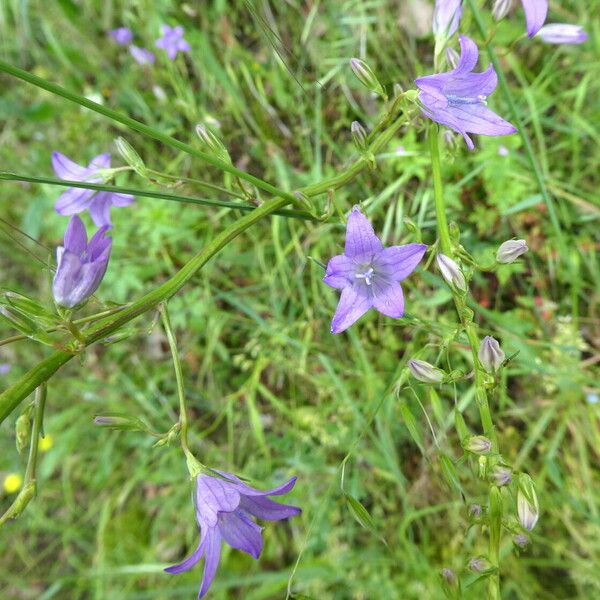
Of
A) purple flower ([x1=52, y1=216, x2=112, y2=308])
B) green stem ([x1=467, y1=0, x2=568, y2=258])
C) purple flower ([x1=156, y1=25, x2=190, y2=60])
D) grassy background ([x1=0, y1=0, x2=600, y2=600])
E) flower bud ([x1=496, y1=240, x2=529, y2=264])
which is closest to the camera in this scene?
purple flower ([x1=52, y1=216, x2=112, y2=308])

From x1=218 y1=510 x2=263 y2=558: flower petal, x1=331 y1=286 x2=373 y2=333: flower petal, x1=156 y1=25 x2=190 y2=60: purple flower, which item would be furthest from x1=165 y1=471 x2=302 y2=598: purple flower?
x1=156 y1=25 x2=190 y2=60: purple flower

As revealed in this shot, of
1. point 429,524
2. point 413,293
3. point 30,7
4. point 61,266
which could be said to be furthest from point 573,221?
point 30,7

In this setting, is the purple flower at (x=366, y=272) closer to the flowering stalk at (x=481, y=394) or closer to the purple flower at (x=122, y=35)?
the flowering stalk at (x=481, y=394)

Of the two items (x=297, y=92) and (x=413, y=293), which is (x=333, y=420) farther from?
(x=297, y=92)

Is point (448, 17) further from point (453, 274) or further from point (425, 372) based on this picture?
point (425, 372)

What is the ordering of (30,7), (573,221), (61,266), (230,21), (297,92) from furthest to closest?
(30,7)
(230,21)
(297,92)
(573,221)
(61,266)

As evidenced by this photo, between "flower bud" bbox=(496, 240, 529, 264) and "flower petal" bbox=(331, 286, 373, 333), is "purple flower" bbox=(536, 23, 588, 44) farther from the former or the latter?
"flower petal" bbox=(331, 286, 373, 333)
